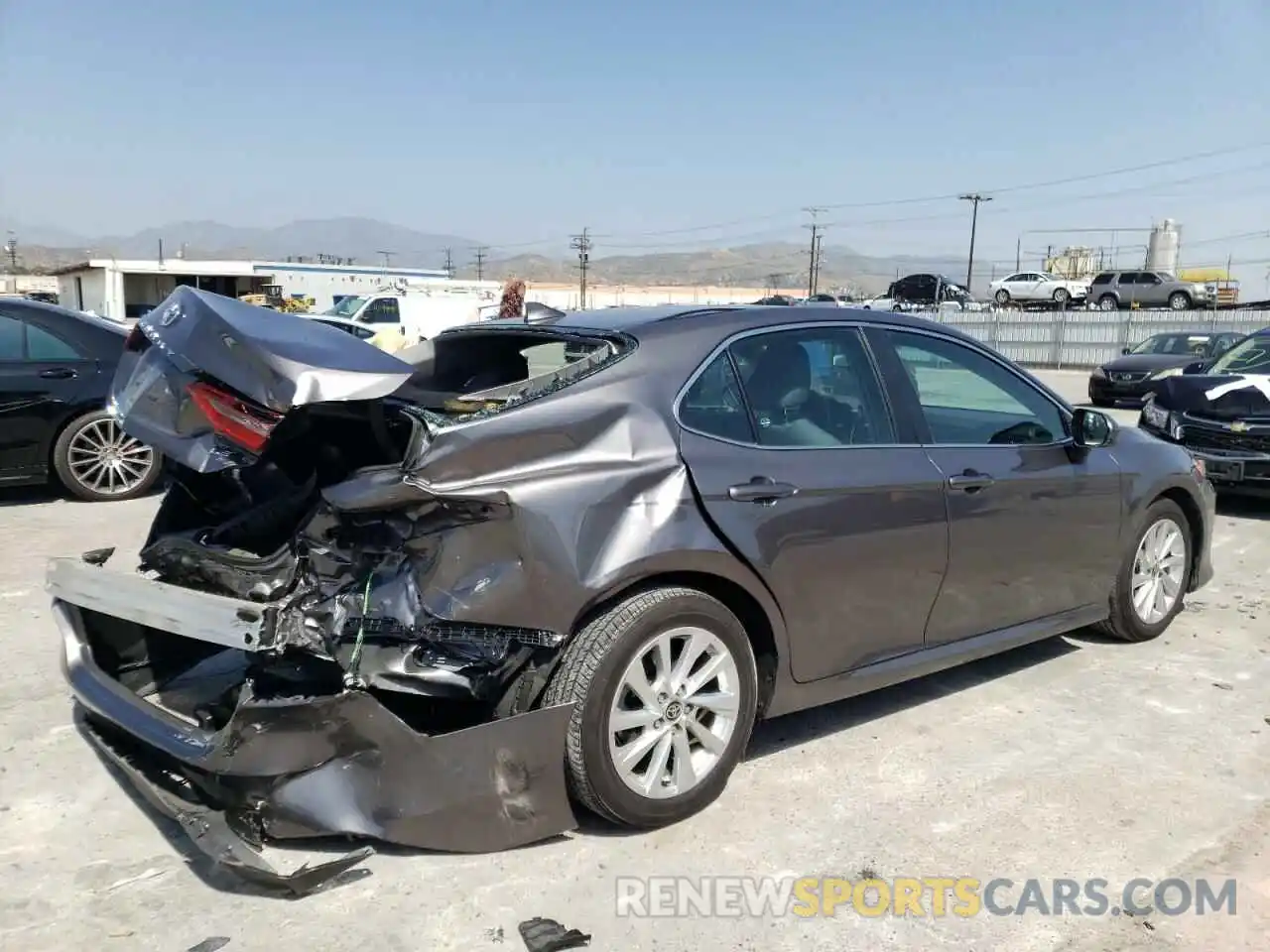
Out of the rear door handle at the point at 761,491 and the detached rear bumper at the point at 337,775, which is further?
the rear door handle at the point at 761,491

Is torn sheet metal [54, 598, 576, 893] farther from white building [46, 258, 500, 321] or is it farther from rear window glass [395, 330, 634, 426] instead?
white building [46, 258, 500, 321]

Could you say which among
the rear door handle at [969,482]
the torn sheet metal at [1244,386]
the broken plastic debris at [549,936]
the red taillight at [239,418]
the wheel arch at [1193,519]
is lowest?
the broken plastic debris at [549,936]

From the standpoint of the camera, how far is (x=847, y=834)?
3.23 metres

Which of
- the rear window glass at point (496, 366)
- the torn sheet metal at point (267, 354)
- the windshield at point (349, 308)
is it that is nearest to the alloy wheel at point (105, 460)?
the rear window glass at point (496, 366)

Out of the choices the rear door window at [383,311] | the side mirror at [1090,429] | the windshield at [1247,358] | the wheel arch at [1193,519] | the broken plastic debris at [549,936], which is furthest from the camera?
the rear door window at [383,311]

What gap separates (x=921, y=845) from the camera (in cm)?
318

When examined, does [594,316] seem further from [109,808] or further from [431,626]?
[109,808]

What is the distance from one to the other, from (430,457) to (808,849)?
170cm

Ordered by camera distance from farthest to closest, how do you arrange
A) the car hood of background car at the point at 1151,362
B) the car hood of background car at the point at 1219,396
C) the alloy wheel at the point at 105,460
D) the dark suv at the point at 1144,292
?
the dark suv at the point at 1144,292 < the car hood of background car at the point at 1151,362 < the alloy wheel at the point at 105,460 < the car hood of background car at the point at 1219,396

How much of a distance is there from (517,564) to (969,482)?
79.6 inches

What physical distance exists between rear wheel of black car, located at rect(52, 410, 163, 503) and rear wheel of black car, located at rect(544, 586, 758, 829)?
616 cm

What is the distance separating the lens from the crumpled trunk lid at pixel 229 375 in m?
2.94

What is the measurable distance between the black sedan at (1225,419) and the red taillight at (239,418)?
294 inches

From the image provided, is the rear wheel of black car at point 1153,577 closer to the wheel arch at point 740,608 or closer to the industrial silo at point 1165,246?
the wheel arch at point 740,608
